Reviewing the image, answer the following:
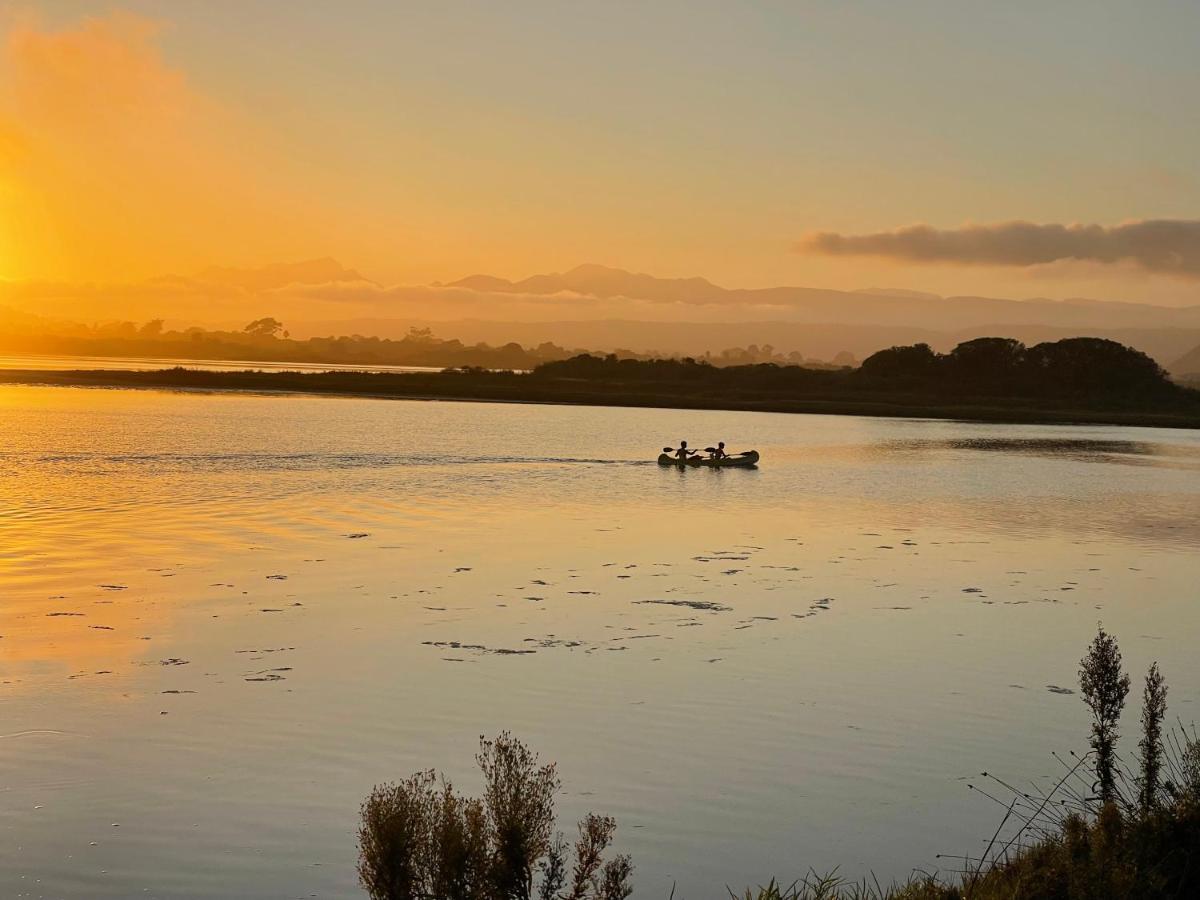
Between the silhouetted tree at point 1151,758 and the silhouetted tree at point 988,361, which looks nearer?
the silhouetted tree at point 1151,758

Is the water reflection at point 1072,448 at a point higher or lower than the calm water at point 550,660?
higher

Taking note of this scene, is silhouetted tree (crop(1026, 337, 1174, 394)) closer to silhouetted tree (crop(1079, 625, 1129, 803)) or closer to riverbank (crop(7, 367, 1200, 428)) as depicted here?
riverbank (crop(7, 367, 1200, 428))

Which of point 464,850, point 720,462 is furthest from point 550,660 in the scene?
point 720,462

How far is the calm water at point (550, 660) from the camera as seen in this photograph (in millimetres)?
8828

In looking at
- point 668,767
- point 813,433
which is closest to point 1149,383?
point 813,433

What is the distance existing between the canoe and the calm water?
10280 millimetres

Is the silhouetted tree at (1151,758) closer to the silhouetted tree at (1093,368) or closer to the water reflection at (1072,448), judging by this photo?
the water reflection at (1072,448)

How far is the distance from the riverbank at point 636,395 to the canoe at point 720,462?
52770mm

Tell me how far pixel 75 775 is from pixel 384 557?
37.3 ft

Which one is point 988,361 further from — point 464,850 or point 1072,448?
point 464,850

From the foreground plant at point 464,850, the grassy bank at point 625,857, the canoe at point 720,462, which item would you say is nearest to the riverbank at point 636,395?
the canoe at point 720,462

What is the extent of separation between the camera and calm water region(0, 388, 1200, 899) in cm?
883

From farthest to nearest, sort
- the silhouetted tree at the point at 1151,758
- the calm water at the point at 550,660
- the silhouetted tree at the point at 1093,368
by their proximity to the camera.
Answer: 1. the silhouetted tree at the point at 1093,368
2. the silhouetted tree at the point at 1151,758
3. the calm water at the point at 550,660

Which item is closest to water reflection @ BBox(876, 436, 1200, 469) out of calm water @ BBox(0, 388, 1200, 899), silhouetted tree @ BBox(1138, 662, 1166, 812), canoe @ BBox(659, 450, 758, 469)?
canoe @ BBox(659, 450, 758, 469)
